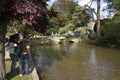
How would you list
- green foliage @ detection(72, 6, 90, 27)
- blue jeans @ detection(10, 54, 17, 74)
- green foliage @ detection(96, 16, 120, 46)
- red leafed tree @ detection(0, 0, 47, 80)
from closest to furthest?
red leafed tree @ detection(0, 0, 47, 80) < blue jeans @ detection(10, 54, 17, 74) < green foliage @ detection(96, 16, 120, 46) < green foliage @ detection(72, 6, 90, 27)

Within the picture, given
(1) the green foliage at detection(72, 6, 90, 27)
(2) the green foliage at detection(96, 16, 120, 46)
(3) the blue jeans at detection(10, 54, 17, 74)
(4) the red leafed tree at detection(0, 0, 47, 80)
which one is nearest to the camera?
(4) the red leafed tree at detection(0, 0, 47, 80)

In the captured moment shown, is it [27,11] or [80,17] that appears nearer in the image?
[27,11]

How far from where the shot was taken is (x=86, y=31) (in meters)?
54.8

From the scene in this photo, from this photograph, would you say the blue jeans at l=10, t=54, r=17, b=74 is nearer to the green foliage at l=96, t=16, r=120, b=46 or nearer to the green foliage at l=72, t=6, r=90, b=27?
the green foliage at l=96, t=16, r=120, b=46

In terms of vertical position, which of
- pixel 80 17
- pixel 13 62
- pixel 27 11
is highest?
pixel 80 17

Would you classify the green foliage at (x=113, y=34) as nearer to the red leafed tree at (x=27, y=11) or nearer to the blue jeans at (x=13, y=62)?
the blue jeans at (x=13, y=62)

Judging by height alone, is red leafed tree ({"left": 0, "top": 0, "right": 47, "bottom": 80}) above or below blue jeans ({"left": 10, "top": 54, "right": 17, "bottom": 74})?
above

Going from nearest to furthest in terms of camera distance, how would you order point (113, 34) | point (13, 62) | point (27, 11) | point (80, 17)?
point (27, 11), point (13, 62), point (113, 34), point (80, 17)

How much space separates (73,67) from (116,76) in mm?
4342

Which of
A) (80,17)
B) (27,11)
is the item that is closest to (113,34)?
(80,17)

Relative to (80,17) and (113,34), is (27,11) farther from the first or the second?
(80,17)

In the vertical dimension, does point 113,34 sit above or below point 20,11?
below

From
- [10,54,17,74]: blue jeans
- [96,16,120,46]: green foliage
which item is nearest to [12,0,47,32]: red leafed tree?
[10,54,17,74]: blue jeans

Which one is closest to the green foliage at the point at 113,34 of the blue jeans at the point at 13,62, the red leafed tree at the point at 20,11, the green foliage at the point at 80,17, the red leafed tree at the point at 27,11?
the green foliage at the point at 80,17
